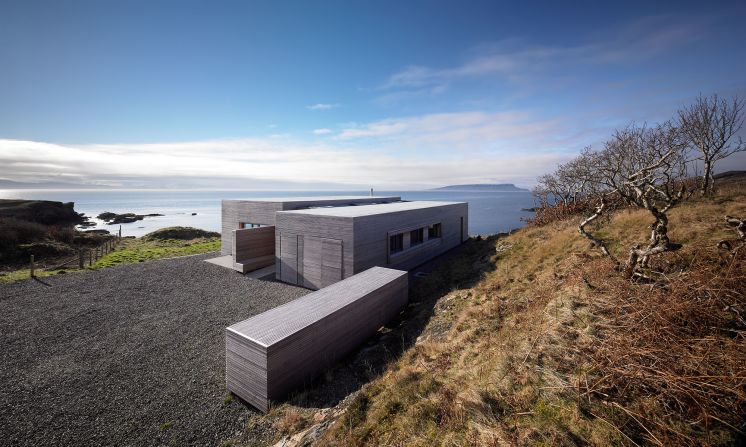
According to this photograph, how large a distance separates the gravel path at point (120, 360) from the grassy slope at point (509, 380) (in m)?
3.45

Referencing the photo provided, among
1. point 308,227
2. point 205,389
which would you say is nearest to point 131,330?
point 205,389

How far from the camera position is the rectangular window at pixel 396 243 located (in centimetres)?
1638

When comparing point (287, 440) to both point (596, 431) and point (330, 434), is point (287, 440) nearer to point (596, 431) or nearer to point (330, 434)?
point (330, 434)

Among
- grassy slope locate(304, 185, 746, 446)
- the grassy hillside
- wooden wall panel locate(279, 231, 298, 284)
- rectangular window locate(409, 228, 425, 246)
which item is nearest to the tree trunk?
grassy slope locate(304, 185, 746, 446)

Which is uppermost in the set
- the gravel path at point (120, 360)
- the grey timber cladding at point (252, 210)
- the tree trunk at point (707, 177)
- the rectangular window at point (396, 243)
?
the tree trunk at point (707, 177)

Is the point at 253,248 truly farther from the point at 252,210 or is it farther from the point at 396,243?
the point at 396,243

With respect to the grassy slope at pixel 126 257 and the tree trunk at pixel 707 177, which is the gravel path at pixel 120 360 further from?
the tree trunk at pixel 707 177

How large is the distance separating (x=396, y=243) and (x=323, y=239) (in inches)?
183

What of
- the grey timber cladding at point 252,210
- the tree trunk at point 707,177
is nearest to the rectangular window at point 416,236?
the grey timber cladding at point 252,210

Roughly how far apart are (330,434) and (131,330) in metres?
9.14

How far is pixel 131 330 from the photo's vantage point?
9906mm

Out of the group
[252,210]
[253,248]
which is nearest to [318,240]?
[253,248]

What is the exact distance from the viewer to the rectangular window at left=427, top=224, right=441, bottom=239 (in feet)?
68.5

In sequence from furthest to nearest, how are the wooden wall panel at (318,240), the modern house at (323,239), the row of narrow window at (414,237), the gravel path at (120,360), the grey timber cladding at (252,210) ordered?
the grey timber cladding at (252,210) → the row of narrow window at (414,237) → the modern house at (323,239) → the wooden wall panel at (318,240) → the gravel path at (120,360)
